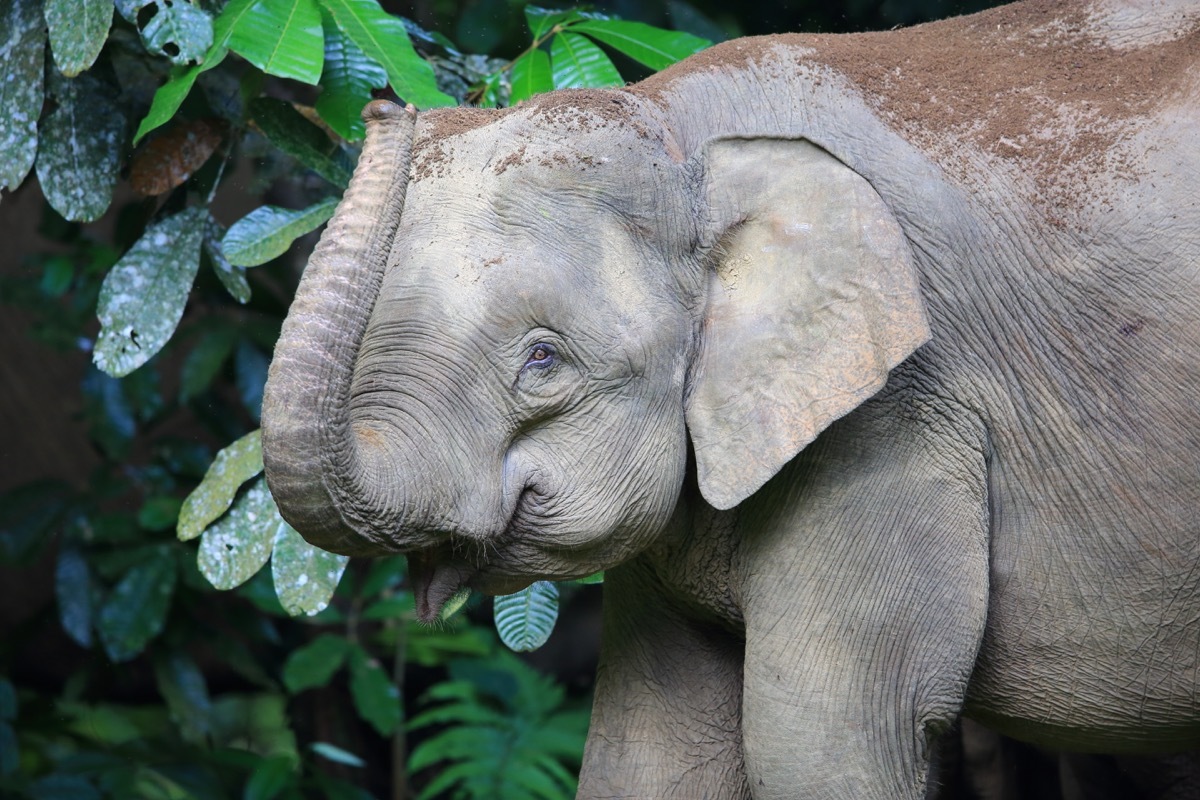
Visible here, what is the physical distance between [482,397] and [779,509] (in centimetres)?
53

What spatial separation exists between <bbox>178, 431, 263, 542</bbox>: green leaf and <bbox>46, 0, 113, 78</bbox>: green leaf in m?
0.82

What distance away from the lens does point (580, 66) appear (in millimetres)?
2852

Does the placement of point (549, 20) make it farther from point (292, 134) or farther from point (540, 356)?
point (540, 356)

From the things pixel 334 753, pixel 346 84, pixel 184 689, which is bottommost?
pixel 334 753

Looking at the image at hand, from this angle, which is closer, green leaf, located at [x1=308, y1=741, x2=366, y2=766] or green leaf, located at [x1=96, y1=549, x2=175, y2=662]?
green leaf, located at [x1=96, y1=549, x2=175, y2=662]

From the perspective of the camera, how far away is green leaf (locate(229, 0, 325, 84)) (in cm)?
246

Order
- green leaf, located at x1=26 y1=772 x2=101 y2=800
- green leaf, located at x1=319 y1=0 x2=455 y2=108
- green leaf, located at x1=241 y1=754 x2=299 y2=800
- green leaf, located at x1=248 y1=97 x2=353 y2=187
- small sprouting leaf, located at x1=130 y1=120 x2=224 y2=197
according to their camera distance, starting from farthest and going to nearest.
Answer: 1. green leaf, located at x1=241 y1=754 x2=299 y2=800
2. green leaf, located at x1=26 y1=772 x2=101 y2=800
3. small sprouting leaf, located at x1=130 y1=120 x2=224 y2=197
4. green leaf, located at x1=248 y1=97 x2=353 y2=187
5. green leaf, located at x1=319 y1=0 x2=455 y2=108

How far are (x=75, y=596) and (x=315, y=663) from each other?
81 centimetres

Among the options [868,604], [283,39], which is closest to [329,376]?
[868,604]

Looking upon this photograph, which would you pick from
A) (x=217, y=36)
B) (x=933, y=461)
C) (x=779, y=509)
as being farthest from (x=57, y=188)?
(x=933, y=461)

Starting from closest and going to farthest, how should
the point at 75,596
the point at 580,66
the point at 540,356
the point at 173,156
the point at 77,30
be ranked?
the point at 540,356 → the point at 77,30 → the point at 580,66 → the point at 173,156 → the point at 75,596

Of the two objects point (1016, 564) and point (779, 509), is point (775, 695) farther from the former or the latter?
point (1016, 564)

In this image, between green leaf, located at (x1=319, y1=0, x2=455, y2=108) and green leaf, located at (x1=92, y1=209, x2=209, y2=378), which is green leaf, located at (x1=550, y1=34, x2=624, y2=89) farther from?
green leaf, located at (x1=92, y1=209, x2=209, y2=378)

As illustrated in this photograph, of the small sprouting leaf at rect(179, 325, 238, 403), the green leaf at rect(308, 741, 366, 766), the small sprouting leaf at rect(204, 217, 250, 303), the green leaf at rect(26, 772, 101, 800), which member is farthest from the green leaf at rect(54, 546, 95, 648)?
the small sprouting leaf at rect(204, 217, 250, 303)
